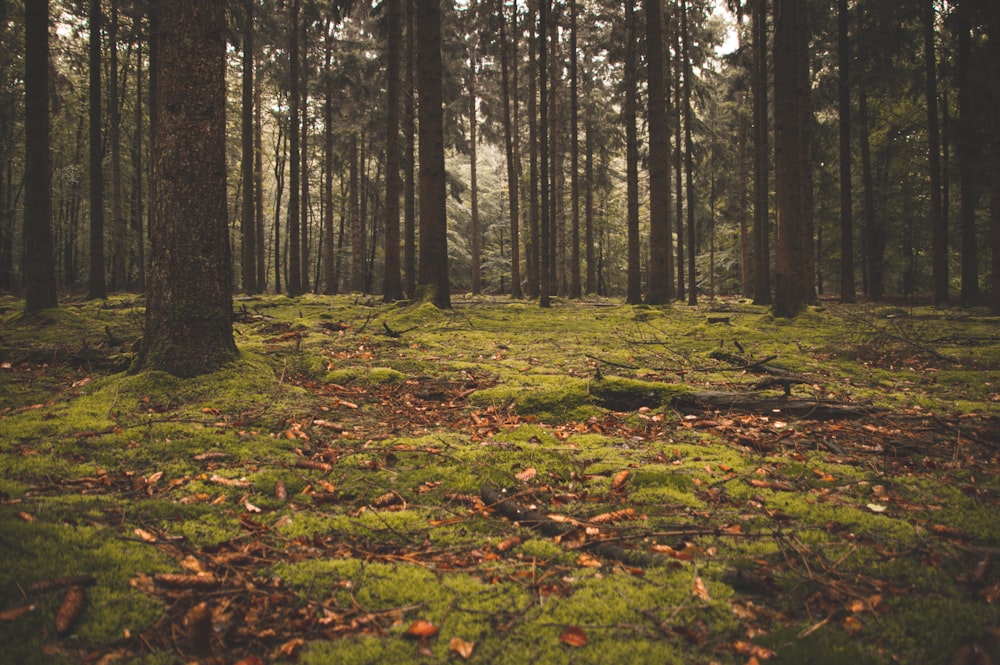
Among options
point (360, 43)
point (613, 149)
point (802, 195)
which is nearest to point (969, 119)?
point (802, 195)

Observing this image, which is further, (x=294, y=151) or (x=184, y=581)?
(x=294, y=151)

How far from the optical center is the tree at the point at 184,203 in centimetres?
505

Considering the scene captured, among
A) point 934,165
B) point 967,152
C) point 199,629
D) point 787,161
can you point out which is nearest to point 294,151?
point 787,161

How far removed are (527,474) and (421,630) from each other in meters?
1.73

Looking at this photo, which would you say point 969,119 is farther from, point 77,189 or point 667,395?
point 77,189

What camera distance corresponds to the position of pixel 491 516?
10.1ft

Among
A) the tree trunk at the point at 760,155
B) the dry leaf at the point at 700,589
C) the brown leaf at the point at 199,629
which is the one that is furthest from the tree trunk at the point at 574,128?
the brown leaf at the point at 199,629

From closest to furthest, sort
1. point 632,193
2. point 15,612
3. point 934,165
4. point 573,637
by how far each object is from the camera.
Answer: point 15,612 → point 573,637 → point 934,165 → point 632,193

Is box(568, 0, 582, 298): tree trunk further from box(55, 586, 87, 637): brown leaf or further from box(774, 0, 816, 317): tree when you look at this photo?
box(55, 586, 87, 637): brown leaf

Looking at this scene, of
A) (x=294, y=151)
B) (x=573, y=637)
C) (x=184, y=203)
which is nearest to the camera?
(x=573, y=637)

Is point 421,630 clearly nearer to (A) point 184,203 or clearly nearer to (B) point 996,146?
(A) point 184,203

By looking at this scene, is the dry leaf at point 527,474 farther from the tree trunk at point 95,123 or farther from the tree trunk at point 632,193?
the tree trunk at point 95,123

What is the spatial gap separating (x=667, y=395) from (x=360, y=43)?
22.4 metres

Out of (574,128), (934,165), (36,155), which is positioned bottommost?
(36,155)
